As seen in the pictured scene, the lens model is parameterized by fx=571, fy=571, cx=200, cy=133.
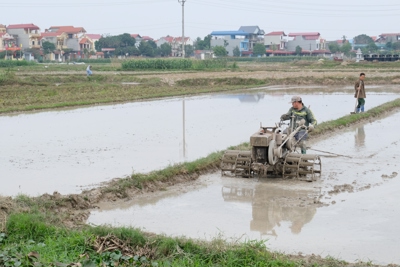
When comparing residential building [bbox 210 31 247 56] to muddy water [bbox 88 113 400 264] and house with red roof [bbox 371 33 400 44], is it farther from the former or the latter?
muddy water [bbox 88 113 400 264]

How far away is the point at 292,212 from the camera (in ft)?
24.8

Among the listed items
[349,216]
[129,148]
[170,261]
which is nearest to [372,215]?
[349,216]

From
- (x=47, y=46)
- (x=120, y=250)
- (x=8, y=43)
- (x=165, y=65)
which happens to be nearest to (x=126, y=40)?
(x=47, y=46)

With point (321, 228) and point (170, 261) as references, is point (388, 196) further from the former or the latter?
point (170, 261)

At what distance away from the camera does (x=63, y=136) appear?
13.9 m

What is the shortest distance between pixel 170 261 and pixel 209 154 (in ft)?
19.3

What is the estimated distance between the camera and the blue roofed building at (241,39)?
10538cm

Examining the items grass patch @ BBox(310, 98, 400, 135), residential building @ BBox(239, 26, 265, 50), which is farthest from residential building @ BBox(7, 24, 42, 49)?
grass patch @ BBox(310, 98, 400, 135)

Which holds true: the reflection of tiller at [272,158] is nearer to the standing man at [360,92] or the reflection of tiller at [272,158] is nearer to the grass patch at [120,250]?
the grass patch at [120,250]

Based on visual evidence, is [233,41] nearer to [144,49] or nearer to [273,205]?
[144,49]

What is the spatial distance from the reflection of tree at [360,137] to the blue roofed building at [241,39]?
8932 cm

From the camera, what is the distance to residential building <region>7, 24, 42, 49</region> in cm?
9057

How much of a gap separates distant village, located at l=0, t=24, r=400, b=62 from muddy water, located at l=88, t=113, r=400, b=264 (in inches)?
2932

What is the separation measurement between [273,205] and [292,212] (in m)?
0.43
